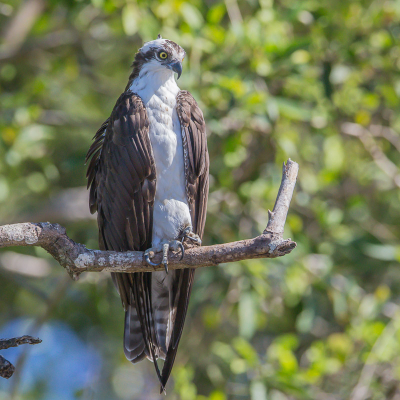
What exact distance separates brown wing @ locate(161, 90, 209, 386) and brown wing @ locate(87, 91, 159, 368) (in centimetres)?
19

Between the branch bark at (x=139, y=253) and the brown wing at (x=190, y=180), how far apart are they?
1.86ft

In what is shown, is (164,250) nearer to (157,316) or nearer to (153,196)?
(153,196)

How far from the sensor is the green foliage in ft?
15.9

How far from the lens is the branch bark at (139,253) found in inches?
113

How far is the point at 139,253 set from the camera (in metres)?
3.37

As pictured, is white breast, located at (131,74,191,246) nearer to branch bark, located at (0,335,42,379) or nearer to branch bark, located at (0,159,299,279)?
branch bark, located at (0,159,299,279)

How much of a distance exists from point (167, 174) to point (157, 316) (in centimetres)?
99

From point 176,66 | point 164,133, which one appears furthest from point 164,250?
point 176,66

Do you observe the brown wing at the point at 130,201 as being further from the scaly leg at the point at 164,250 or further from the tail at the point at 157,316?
the scaly leg at the point at 164,250

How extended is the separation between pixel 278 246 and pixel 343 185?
404 centimetres

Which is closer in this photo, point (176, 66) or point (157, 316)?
point (157, 316)

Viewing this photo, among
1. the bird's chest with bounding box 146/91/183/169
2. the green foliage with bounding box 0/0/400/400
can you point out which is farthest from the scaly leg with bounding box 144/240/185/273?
the green foliage with bounding box 0/0/400/400

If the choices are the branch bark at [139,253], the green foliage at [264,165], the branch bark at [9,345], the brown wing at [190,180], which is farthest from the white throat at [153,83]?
the branch bark at [9,345]

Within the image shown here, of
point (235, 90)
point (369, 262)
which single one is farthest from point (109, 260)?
point (369, 262)
